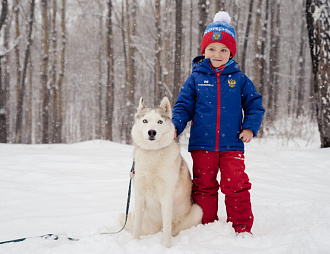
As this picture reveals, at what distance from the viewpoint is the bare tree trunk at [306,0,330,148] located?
6020 mm

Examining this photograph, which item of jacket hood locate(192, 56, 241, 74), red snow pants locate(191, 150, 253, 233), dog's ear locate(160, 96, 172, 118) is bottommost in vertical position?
red snow pants locate(191, 150, 253, 233)

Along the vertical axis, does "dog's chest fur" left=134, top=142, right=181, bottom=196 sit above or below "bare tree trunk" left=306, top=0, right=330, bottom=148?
below

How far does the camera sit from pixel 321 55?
608cm

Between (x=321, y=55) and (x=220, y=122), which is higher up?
(x=321, y=55)

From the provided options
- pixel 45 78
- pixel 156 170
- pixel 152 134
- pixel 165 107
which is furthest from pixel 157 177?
pixel 45 78

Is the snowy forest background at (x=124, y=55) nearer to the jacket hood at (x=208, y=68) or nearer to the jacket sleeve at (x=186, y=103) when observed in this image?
the jacket hood at (x=208, y=68)

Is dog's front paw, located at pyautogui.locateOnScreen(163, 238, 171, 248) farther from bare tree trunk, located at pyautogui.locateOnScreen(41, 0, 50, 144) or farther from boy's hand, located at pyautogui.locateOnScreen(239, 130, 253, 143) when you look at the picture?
bare tree trunk, located at pyautogui.locateOnScreen(41, 0, 50, 144)

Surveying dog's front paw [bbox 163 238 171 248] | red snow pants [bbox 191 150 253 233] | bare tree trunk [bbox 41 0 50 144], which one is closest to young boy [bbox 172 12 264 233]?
red snow pants [bbox 191 150 253 233]

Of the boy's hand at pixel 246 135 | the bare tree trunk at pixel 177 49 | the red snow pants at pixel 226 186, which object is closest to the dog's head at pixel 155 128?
the red snow pants at pixel 226 186

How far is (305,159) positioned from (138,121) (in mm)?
4724

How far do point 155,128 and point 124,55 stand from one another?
15.1m

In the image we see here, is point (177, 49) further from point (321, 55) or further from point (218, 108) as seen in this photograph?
point (218, 108)

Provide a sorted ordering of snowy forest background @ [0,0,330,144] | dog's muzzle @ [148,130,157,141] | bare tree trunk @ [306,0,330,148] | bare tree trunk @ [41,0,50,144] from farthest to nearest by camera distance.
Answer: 1. bare tree trunk @ [41,0,50,144]
2. snowy forest background @ [0,0,330,144]
3. bare tree trunk @ [306,0,330,148]
4. dog's muzzle @ [148,130,157,141]

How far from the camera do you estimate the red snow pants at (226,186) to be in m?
2.54
